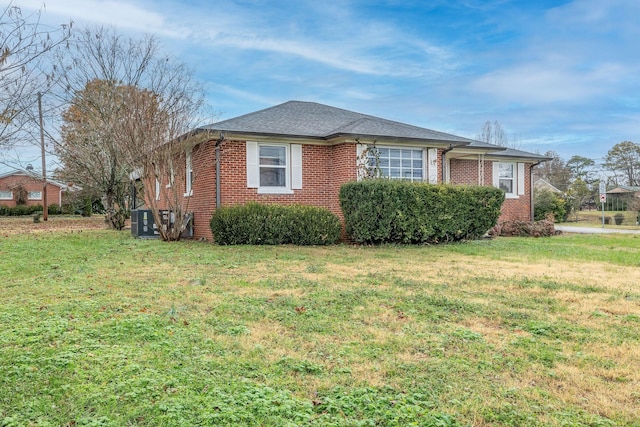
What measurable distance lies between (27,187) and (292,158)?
4093 cm

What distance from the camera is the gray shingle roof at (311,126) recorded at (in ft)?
43.9

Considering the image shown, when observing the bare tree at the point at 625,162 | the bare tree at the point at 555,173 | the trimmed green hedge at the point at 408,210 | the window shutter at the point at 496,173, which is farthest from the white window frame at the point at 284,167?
the bare tree at the point at 625,162

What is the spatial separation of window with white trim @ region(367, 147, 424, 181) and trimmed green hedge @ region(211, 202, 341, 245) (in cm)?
256

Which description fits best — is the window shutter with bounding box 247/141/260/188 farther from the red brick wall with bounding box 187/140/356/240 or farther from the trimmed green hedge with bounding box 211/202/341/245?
the trimmed green hedge with bounding box 211/202/341/245

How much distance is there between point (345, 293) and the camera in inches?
241

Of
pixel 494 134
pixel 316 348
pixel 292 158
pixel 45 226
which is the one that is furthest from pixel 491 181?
pixel 494 134

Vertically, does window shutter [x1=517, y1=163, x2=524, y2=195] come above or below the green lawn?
above

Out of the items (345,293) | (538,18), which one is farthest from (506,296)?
(538,18)

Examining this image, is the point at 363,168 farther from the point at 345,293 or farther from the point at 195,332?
the point at 195,332

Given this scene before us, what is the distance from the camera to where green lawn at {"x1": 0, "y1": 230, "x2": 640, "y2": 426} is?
109 inches

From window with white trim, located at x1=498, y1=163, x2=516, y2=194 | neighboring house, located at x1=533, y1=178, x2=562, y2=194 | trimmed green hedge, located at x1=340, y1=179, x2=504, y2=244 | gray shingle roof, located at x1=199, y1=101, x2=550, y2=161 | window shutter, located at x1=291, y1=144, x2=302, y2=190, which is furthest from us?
neighboring house, located at x1=533, y1=178, x2=562, y2=194

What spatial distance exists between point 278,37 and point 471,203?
7833 millimetres

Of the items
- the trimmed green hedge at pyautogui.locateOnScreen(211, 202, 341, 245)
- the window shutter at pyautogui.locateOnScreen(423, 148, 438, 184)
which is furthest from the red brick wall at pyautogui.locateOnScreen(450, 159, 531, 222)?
the trimmed green hedge at pyautogui.locateOnScreen(211, 202, 341, 245)

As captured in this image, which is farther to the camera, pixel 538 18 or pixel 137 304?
pixel 538 18
